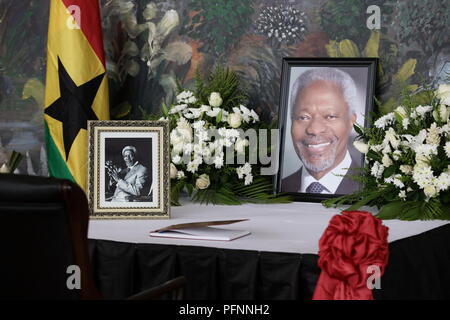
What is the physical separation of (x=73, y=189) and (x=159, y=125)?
4.72ft

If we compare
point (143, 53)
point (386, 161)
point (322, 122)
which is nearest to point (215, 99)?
point (322, 122)

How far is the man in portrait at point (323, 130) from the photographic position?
3633 mm

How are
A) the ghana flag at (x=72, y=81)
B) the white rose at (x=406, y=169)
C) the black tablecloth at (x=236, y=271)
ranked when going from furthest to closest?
1. the ghana flag at (x=72, y=81)
2. the white rose at (x=406, y=169)
3. the black tablecloth at (x=236, y=271)

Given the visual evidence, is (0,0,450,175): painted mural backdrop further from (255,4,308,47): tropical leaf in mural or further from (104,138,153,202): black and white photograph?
(104,138,153,202): black and white photograph

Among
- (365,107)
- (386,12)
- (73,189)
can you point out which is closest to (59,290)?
(73,189)

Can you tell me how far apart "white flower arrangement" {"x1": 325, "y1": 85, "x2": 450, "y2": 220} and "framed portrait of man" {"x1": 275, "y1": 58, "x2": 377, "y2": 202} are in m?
0.24

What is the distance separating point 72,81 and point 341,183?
4.71 feet

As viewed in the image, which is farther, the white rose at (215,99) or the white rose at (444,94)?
the white rose at (215,99)

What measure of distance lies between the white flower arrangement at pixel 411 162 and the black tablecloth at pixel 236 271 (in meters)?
0.33

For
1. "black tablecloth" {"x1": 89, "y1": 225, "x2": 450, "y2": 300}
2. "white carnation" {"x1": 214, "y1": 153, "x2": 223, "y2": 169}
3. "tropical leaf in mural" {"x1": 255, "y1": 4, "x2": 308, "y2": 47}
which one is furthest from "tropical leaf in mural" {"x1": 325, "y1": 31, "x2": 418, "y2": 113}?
"black tablecloth" {"x1": 89, "y1": 225, "x2": 450, "y2": 300}

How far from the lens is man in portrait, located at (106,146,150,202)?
123 inches

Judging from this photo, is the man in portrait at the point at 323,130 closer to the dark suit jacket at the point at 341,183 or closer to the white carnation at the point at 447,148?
the dark suit jacket at the point at 341,183

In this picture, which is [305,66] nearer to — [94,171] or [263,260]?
[94,171]

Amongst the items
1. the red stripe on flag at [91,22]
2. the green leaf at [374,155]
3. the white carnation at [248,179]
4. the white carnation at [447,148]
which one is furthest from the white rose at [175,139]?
the white carnation at [447,148]
